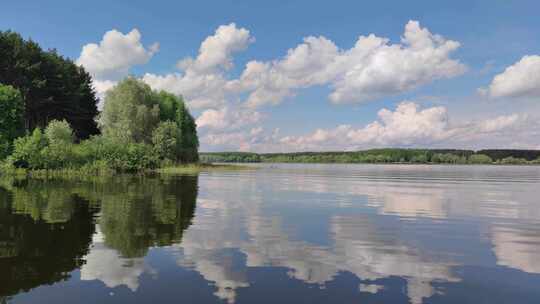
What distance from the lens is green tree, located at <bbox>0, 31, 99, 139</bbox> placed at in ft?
247

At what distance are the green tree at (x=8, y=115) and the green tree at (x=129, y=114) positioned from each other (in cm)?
1793

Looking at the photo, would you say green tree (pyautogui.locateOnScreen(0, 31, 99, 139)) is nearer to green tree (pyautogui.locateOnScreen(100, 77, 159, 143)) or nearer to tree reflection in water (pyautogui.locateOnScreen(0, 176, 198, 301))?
green tree (pyautogui.locateOnScreen(100, 77, 159, 143))

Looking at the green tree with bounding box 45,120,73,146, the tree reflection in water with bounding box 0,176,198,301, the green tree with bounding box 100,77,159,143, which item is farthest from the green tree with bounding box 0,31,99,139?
the tree reflection in water with bounding box 0,176,198,301

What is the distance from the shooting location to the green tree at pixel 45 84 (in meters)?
75.4

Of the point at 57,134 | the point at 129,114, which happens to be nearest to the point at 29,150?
the point at 57,134

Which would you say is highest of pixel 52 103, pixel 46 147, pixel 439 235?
pixel 52 103

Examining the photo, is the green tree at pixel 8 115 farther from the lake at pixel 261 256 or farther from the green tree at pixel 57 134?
the lake at pixel 261 256

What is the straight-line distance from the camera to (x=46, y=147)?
207ft

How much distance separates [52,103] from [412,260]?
8657 cm

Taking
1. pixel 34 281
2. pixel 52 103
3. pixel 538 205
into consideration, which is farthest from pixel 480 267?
pixel 52 103

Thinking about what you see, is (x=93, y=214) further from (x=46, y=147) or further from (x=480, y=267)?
(x=46, y=147)

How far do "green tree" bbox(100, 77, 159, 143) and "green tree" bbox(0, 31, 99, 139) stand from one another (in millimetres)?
8619

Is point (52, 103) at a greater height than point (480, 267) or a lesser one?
greater

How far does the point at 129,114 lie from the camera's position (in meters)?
84.1
